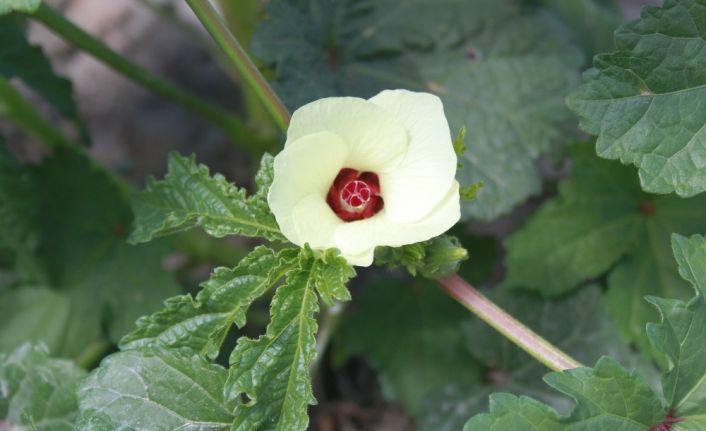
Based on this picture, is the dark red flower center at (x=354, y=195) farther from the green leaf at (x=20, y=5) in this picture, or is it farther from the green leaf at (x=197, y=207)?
the green leaf at (x=20, y=5)

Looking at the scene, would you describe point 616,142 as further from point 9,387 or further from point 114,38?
point 114,38

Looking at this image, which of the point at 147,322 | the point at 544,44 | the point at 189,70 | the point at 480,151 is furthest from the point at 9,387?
the point at 189,70

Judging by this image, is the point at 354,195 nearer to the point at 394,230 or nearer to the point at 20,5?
the point at 394,230

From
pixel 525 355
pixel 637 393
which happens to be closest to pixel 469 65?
pixel 525 355

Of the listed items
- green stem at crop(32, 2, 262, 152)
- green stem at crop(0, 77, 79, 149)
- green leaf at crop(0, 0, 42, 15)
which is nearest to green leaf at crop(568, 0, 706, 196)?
green leaf at crop(0, 0, 42, 15)

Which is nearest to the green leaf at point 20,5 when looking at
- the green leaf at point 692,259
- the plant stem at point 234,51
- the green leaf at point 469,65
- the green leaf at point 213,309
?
the plant stem at point 234,51

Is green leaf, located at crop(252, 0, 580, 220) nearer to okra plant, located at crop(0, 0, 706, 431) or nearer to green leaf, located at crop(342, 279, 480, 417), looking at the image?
okra plant, located at crop(0, 0, 706, 431)
